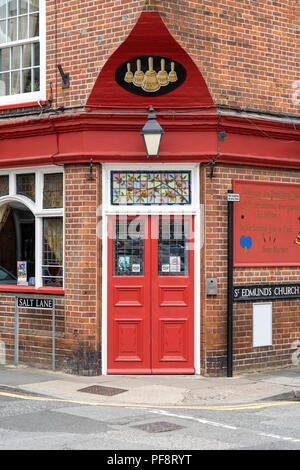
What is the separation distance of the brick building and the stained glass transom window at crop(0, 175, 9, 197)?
77 cm

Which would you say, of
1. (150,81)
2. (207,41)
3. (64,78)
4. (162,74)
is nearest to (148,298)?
(150,81)

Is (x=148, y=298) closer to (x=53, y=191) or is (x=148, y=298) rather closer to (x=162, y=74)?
(x=53, y=191)

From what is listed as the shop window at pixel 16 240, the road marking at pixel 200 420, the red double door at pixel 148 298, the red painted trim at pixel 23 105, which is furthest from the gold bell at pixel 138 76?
the road marking at pixel 200 420

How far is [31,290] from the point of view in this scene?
1213 centimetres

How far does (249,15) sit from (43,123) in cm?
397

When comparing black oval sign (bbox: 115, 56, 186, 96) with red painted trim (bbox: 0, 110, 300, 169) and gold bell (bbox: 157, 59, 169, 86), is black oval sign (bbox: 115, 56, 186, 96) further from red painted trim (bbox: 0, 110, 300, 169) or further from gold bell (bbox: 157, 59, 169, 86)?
red painted trim (bbox: 0, 110, 300, 169)

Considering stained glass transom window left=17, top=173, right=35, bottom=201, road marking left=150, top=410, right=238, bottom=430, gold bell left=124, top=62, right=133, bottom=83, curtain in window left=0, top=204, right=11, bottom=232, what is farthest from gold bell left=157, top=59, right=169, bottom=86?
road marking left=150, top=410, right=238, bottom=430

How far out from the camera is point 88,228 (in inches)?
447

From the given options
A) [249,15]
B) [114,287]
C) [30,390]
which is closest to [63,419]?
[30,390]

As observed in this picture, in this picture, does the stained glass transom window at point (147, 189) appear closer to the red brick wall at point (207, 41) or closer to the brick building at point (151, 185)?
the brick building at point (151, 185)

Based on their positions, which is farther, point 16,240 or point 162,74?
point 16,240

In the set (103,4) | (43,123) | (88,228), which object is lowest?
(88,228)

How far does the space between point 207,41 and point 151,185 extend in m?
2.51

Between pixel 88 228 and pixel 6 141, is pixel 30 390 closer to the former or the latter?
pixel 88 228
